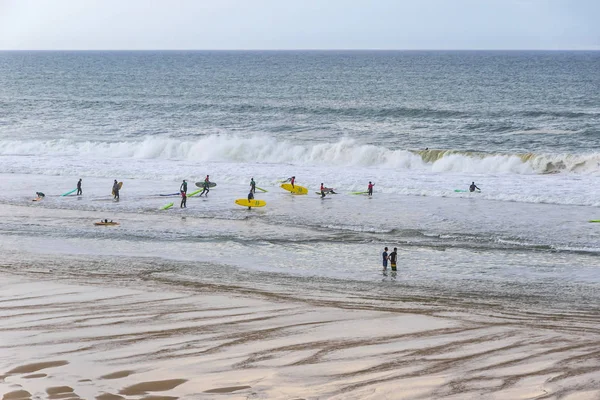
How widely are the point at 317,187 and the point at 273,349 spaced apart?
2390cm

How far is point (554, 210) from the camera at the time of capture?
31859mm

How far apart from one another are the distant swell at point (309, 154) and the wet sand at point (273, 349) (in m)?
28.1

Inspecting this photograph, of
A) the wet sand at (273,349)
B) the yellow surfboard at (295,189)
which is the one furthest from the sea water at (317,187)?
the wet sand at (273,349)

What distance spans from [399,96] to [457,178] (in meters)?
44.0

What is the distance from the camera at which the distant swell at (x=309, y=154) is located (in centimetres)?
4497

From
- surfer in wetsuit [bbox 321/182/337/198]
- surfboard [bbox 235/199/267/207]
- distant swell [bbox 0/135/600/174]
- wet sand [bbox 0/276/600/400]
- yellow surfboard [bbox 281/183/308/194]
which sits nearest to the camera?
wet sand [bbox 0/276/600/400]

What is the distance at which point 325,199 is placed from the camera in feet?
114

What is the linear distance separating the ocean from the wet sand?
41.7 inches

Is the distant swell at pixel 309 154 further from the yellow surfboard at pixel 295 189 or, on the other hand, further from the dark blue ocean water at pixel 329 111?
the yellow surfboard at pixel 295 189

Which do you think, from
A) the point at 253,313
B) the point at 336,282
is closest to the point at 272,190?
the point at 336,282

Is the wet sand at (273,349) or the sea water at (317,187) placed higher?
the sea water at (317,187)

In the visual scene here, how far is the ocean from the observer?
21125 mm

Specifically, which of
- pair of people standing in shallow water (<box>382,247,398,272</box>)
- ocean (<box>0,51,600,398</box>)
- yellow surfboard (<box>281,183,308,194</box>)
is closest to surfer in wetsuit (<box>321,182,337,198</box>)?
ocean (<box>0,51,600,398</box>)

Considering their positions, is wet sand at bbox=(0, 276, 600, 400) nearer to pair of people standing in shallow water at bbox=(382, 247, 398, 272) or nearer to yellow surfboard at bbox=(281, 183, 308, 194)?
pair of people standing in shallow water at bbox=(382, 247, 398, 272)
